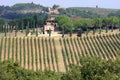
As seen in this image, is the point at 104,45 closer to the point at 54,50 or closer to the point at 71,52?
the point at 71,52

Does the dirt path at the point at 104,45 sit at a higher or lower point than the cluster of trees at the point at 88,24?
higher

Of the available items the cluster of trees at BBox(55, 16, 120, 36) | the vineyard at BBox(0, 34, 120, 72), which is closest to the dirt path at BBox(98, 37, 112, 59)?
the vineyard at BBox(0, 34, 120, 72)

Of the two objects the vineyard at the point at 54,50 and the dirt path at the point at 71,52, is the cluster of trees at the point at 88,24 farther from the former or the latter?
the dirt path at the point at 71,52

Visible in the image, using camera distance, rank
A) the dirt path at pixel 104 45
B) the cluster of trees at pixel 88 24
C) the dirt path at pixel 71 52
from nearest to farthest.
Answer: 1. the dirt path at pixel 71 52
2. the dirt path at pixel 104 45
3. the cluster of trees at pixel 88 24

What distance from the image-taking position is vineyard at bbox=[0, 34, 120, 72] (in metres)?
85.9

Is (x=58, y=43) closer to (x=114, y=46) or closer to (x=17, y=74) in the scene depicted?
(x=114, y=46)

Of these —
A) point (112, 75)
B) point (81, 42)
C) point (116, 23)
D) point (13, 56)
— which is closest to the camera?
point (112, 75)

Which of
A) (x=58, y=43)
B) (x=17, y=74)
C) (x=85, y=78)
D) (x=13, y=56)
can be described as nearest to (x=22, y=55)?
(x=13, y=56)

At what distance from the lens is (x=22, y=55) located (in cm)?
9019

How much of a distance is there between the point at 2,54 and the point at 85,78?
63.3 m

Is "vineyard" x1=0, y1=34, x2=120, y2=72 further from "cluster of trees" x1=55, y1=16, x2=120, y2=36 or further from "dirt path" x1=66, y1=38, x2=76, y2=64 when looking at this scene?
"cluster of trees" x1=55, y1=16, x2=120, y2=36

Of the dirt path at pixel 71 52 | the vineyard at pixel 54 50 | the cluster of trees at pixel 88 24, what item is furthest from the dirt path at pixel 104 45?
the cluster of trees at pixel 88 24

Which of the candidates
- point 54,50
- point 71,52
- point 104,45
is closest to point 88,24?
point 104,45

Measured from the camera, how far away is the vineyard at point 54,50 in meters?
85.9
